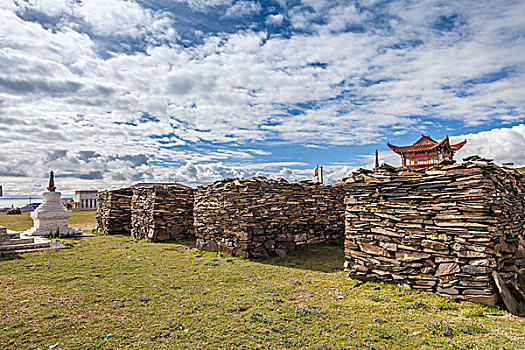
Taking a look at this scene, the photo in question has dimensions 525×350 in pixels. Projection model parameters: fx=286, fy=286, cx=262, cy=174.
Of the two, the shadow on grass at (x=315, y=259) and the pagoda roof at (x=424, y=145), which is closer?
the shadow on grass at (x=315, y=259)

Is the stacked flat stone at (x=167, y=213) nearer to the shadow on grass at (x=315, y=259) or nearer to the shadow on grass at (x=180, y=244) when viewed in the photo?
the shadow on grass at (x=180, y=244)

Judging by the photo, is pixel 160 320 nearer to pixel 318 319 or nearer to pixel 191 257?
pixel 318 319

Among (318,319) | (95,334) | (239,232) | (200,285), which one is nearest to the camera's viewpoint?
(95,334)

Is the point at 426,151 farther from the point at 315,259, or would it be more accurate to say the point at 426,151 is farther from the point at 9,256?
the point at 9,256

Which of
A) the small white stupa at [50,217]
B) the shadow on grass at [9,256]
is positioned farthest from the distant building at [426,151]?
the small white stupa at [50,217]

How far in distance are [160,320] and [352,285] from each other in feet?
15.4

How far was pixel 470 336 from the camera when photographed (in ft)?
15.4

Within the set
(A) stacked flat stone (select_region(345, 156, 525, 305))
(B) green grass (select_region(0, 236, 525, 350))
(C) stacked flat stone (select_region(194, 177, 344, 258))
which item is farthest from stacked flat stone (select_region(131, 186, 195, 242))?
(A) stacked flat stone (select_region(345, 156, 525, 305))

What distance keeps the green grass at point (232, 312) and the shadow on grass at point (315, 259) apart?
0.70 feet

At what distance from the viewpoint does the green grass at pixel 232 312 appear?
4652mm

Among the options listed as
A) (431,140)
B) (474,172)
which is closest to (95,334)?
(474,172)

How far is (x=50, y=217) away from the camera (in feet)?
58.7

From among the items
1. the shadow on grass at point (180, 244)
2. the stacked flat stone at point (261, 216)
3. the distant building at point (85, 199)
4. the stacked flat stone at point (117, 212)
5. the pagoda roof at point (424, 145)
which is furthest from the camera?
the distant building at point (85, 199)

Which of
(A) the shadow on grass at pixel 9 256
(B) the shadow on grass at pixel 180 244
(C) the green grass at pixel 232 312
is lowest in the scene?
(B) the shadow on grass at pixel 180 244
